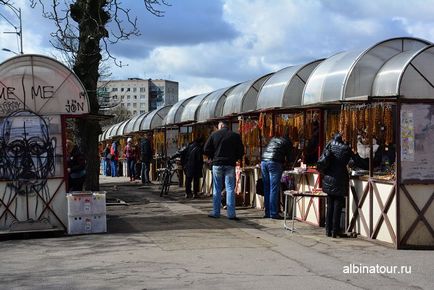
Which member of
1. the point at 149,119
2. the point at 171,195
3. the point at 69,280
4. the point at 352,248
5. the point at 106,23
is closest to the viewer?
the point at 69,280

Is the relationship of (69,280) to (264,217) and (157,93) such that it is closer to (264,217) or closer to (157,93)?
(264,217)

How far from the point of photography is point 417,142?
941 cm

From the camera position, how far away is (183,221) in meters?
12.4

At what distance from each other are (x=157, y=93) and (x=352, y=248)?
343ft

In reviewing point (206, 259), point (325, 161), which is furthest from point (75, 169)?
point (325, 161)

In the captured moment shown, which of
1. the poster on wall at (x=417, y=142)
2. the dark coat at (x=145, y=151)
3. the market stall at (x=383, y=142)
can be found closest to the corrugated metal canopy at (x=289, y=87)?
the market stall at (x=383, y=142)

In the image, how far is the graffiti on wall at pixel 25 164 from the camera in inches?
425

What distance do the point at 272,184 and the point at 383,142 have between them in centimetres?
299

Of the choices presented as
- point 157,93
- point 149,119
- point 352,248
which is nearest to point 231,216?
point 352,248

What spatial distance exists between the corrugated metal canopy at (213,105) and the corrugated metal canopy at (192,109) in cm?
68

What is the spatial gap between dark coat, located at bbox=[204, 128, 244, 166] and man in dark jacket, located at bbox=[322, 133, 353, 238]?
2.71 meters

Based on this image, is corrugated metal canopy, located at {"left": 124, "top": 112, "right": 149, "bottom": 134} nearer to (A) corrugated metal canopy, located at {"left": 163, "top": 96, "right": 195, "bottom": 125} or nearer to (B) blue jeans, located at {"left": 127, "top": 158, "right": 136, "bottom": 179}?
(A) corrugated metal canopy, located at {"left": 163, "top": 96, "right": 195, "bottom": 125}

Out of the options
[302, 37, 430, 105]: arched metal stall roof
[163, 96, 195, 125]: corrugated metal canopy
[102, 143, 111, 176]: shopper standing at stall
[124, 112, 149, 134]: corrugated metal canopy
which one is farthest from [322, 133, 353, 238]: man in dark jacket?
[102, 143, 111, 176]: shopper standing at stall

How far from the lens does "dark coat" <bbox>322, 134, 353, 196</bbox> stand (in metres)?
10.2
